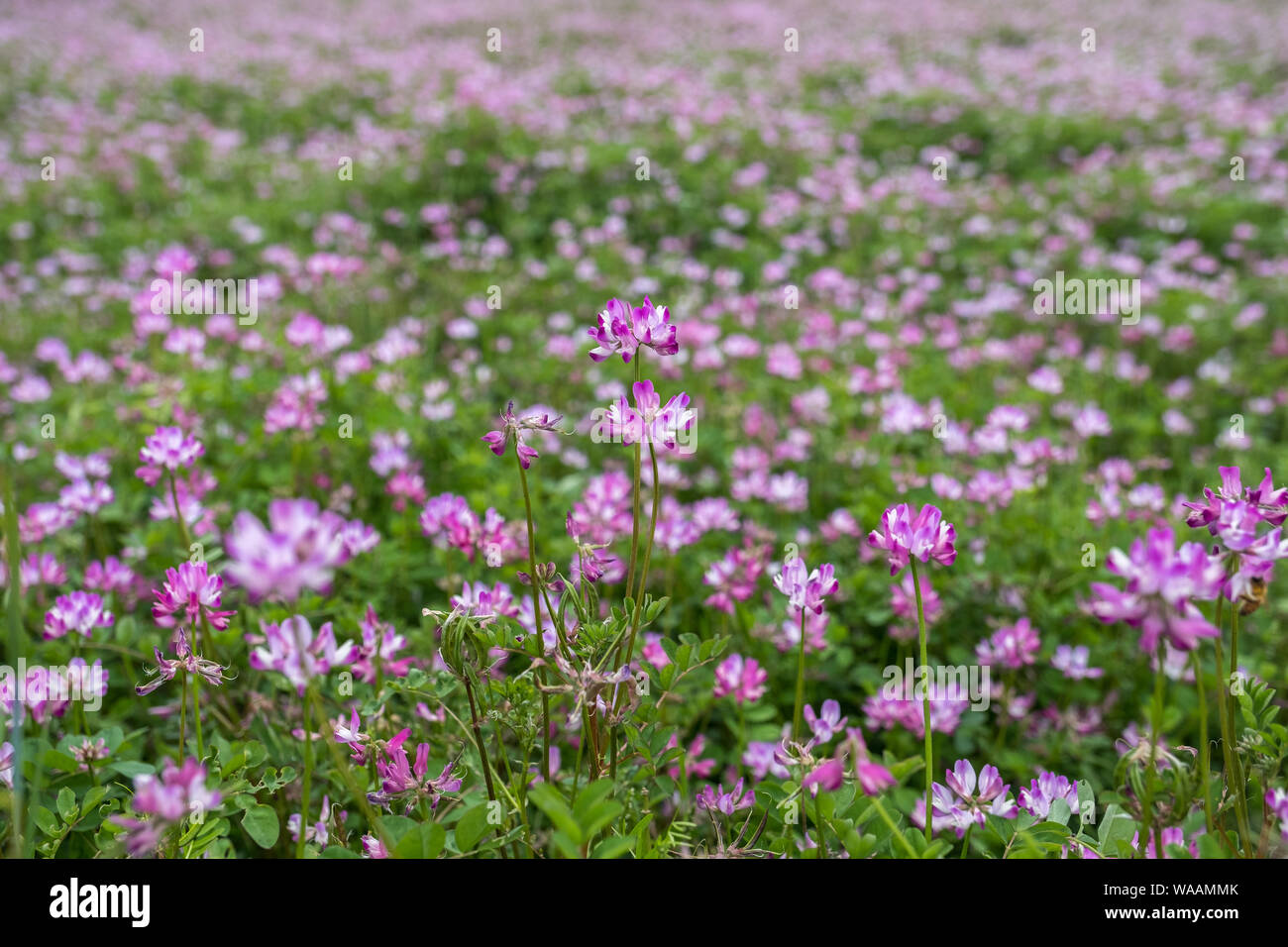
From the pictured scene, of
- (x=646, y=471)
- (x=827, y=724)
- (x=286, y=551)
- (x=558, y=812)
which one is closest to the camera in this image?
(x=286, y=551)

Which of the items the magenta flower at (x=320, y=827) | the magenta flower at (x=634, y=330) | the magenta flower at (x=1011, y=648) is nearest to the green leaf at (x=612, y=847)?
the magenta flower at (x=320, y=827)

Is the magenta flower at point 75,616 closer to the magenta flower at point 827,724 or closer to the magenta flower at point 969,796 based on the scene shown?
the magenta flower at point 827,724

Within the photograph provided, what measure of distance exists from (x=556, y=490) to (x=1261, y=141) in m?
8.77

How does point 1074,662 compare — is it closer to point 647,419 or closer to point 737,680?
point 737,680

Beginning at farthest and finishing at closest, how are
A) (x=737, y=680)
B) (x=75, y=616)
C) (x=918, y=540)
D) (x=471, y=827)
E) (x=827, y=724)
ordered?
1. (x=737, y=680)
2. (x=75, y=616)
3. (x=827, y=724)
4. (x=918, y=540)
5. (x=471, y=827)

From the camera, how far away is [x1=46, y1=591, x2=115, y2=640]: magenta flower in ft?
6.20

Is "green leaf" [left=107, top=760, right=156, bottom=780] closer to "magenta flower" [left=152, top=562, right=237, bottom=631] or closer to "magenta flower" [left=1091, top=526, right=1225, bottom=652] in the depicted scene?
"magenta flower" [left=152, top=562, right=237, bottom=631]

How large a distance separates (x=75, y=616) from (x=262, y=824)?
831 mm

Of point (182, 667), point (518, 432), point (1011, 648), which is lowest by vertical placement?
point (1011, 648)

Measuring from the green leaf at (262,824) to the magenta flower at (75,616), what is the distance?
727 mm

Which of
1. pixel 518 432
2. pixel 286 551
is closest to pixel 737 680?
pixel 518 432

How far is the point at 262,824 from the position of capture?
1.51 m

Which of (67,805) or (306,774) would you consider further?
(67,805)
